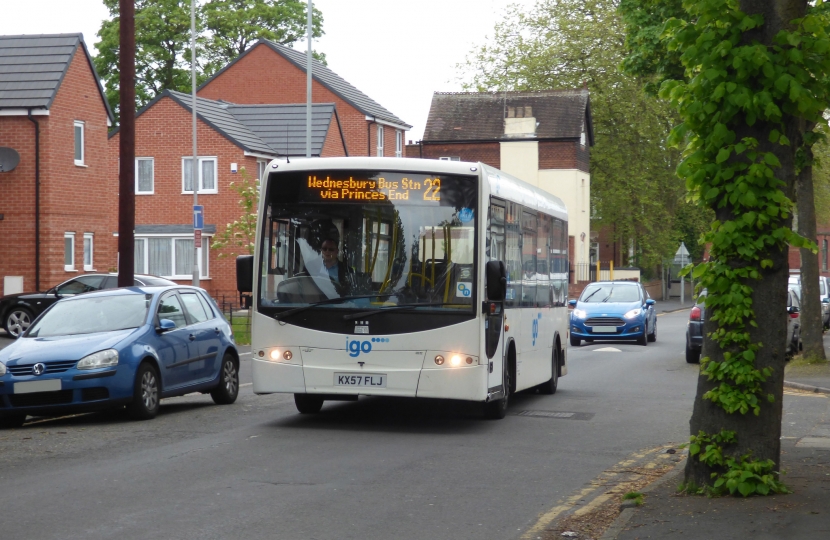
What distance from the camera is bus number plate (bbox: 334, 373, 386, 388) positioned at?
1266 cm

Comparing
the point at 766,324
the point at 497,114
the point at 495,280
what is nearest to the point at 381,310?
the point at 495,280

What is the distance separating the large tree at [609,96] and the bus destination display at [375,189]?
51655mm

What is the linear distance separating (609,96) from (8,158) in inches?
1570

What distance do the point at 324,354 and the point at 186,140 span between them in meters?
40.3

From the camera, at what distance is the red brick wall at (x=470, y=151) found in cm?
6994

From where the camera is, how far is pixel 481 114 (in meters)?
70.7

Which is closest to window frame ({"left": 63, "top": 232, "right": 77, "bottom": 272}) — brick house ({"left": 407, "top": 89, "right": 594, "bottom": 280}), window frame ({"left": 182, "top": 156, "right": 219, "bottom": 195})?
window frame ({"left": 182, "top": 156, "right": 219, "bottom": 195})

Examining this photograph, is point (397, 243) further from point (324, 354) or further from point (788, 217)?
point (788, 217)

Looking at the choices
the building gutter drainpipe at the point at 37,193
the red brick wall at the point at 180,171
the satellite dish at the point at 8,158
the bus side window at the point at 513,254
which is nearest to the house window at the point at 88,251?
the building gutter drainpipe at the point at 37,193

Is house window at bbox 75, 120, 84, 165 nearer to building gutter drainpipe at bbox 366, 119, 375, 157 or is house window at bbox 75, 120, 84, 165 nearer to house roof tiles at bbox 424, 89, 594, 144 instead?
building gutter drainpipe at bbox 366, 119, 375, 157

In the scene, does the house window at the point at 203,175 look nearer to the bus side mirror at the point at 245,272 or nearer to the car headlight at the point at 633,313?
the car headlight at the point at 633,313

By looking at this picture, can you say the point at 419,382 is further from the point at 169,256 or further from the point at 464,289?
the point at 169,256

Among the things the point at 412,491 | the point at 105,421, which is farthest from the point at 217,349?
the point at 412,491

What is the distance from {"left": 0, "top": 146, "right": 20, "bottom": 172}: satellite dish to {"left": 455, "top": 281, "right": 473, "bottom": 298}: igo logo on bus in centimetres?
2708
